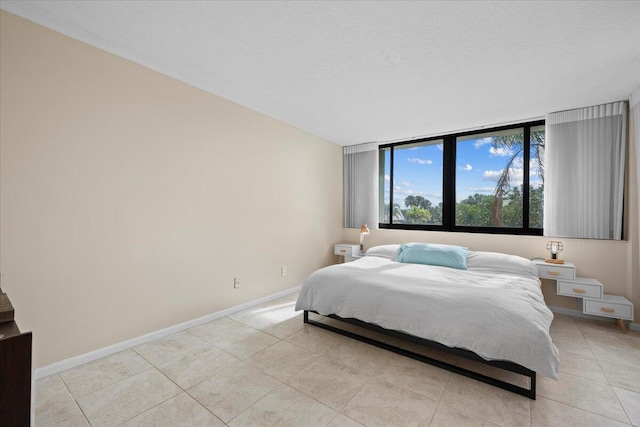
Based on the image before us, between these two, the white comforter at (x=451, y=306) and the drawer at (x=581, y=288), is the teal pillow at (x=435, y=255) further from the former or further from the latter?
the drawer at (x=581, y=288)

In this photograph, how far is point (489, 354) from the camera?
1.95 meters

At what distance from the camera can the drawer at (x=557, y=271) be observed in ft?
10.3

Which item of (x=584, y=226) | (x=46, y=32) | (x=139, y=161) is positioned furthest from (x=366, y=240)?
(x=46, y=32)

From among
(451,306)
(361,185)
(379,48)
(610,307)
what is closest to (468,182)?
(361,185)

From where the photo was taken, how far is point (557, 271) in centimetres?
321

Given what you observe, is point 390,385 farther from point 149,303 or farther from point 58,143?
point 58,143

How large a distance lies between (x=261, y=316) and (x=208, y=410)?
4.94ft

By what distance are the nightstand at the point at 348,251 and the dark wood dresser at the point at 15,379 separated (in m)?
4.07

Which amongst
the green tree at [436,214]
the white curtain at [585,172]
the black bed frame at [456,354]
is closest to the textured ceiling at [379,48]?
the white curtain at [585,172]

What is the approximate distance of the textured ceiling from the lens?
1.85 meters

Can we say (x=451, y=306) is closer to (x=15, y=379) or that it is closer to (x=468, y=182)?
(x=15, y=379)

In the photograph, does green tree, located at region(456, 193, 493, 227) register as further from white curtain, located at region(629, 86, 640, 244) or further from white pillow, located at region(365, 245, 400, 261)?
white curtain, located at region(629, 86, 640, 244)

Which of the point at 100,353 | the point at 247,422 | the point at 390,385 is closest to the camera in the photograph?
the point at 247,422

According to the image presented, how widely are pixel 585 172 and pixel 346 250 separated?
3.28 m
